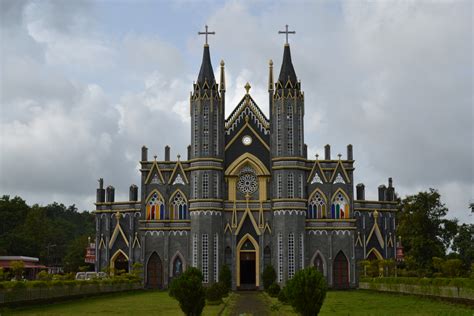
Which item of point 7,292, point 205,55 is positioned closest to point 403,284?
point 7,292

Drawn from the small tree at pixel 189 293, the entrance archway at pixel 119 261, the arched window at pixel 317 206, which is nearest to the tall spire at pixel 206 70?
the arched window at pixel 317 206

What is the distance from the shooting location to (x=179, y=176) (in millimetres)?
75625

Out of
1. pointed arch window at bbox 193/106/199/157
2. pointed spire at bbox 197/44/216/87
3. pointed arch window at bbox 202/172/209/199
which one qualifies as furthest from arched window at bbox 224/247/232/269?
pointed spire at bbox 197/44/216/87

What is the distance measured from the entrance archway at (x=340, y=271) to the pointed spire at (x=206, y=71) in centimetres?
2168

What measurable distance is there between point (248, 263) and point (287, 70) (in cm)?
2004

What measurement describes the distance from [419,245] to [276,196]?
54.5ft

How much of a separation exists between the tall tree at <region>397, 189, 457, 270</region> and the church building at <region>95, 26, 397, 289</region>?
3.01 metres

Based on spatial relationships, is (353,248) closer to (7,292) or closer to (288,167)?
(288,167)

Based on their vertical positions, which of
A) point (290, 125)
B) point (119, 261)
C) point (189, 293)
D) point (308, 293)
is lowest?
point (189, 293)

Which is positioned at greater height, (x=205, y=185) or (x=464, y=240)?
(x=205, y=185)

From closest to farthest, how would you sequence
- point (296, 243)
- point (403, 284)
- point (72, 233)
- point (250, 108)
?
point (403, 284), point (296, 243), point (250, 108), point (72, 233)

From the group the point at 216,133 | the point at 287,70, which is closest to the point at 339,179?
the point at 287,70

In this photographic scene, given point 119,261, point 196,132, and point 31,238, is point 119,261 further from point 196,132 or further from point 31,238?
point 31,238

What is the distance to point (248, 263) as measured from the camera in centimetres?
7456
